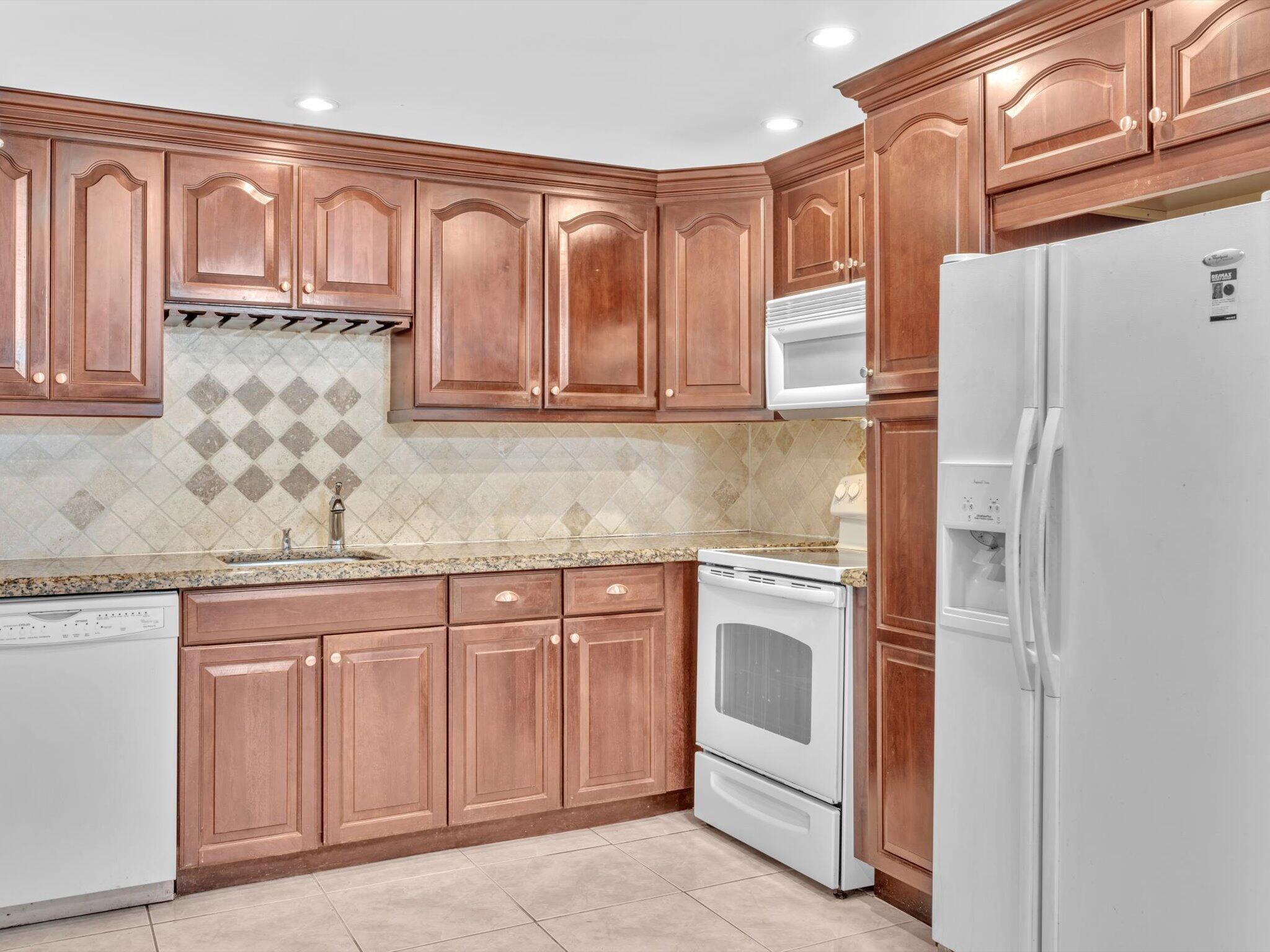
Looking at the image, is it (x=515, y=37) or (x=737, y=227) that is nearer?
(x=515, y=37)

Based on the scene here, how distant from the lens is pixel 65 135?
3145 millimetres

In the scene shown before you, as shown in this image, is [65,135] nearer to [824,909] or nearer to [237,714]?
[237,714]

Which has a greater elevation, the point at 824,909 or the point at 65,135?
the point at 65,135

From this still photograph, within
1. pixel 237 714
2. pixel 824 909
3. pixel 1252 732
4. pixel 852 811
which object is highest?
pixel 1252 732

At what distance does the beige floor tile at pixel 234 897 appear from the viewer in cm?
299

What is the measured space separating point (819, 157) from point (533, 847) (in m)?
2.48

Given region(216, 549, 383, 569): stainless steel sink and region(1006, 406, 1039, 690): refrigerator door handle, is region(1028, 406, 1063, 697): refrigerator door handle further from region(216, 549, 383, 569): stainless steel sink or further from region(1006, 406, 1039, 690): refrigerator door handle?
region(216, 549, 383, 569): stainless steel sink

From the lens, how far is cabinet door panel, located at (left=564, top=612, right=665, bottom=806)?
3.60 m

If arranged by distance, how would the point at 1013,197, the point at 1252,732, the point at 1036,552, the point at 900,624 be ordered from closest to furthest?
the point at 1252,732 < the point at 1036,552 < the point at 1013,197 < the point at 900,624

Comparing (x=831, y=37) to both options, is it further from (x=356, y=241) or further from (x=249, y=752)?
(x=249, y=752)

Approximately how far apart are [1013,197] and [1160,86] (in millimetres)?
438

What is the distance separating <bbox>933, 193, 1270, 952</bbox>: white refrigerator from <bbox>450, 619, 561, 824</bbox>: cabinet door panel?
4.75 feet

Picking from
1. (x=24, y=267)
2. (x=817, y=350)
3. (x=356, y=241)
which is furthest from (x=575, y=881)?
(x=24, y=267)

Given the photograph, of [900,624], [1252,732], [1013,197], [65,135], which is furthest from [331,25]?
[1252,732]
